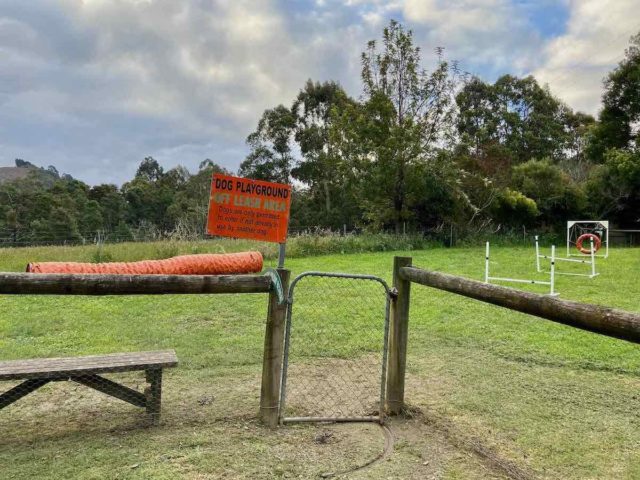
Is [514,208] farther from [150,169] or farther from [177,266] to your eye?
[150,169]

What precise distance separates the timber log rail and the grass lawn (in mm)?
381

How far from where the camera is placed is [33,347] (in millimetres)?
5113

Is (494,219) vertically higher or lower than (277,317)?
higher

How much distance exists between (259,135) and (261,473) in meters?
34.8

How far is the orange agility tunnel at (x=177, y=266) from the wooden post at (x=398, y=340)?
240 inches

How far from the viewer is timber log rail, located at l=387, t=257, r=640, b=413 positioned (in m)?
2.04

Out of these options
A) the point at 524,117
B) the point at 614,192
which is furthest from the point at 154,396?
the point at 524,117

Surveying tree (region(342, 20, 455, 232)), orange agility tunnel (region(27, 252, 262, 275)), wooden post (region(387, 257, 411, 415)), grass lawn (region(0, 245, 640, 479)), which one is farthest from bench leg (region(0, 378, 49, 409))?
tree (region(342, 20, 455, 232))

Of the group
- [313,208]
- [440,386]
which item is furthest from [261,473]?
[313,208]

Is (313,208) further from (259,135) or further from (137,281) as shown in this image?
(137,281)

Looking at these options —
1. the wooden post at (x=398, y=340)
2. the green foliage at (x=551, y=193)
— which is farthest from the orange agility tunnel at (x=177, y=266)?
the green foliage at (x=551, y=193)

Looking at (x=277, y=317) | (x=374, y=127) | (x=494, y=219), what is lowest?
(x=277, y=317)

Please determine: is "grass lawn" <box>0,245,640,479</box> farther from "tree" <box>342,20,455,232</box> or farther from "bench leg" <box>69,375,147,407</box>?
"tree" <box>342,20,455,232</box>

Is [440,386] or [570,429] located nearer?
[570,429]
